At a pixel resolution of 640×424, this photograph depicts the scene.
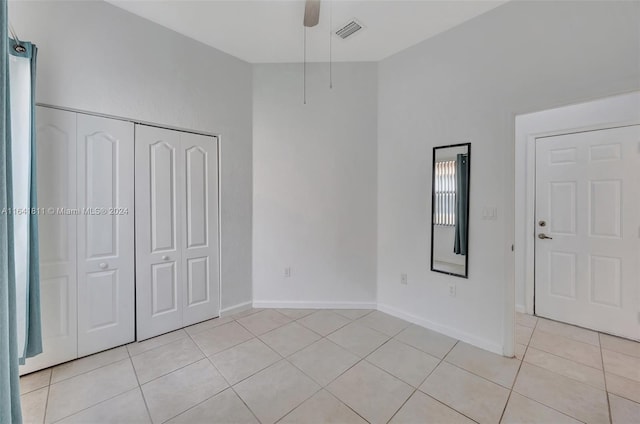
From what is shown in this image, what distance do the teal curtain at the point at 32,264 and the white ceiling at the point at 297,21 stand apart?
0.94 m

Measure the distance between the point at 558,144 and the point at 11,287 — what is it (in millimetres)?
4552

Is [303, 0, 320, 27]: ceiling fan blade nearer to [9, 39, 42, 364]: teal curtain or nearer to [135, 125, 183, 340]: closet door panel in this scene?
[135, 125, 183, 340]: closet door panel

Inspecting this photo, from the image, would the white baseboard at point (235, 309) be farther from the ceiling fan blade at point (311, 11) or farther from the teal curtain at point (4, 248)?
the ceiling fan blade at point (311, 11)

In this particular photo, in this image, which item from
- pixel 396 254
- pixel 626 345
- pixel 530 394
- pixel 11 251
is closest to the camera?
pixel 11 251

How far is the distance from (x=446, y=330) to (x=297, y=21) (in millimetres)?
3390

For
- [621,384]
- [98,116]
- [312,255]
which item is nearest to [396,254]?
[312,255]

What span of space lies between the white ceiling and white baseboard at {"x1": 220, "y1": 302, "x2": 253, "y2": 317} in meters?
3.00

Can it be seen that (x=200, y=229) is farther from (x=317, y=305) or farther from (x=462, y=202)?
(x=462, y=202)

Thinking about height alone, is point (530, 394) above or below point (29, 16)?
below

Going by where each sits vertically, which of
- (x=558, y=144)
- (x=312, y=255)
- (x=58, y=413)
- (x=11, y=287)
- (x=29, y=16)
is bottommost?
(x=58, y=413)

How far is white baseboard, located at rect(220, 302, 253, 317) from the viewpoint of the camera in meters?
3.06

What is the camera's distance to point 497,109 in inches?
90.9

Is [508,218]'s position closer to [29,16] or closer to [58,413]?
[58,413]

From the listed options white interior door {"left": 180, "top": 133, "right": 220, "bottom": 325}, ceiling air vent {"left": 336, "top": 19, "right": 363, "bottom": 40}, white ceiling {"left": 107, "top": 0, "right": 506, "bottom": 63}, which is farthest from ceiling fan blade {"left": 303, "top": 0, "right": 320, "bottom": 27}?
white interior door {"left": 180, "top": 133, "right": 220, "bottom": 325}
